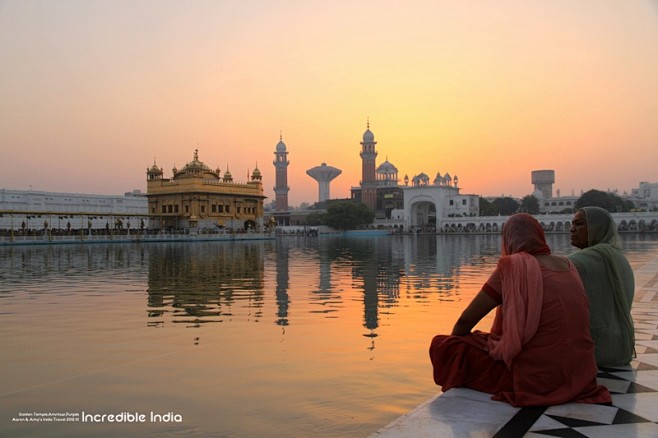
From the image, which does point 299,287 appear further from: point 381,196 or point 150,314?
point 381,196

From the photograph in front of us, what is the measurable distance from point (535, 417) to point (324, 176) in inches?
4967

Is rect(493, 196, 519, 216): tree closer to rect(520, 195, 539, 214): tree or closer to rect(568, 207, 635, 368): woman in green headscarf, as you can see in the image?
rect(520, 195, 539, 214): tree

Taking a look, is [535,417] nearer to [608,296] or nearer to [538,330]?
[538,330]

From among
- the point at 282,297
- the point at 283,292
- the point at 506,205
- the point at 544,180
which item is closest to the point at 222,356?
the point at 282,297

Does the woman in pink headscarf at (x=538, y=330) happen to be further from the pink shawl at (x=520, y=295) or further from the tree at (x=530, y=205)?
the tree at (x=530, y=205)

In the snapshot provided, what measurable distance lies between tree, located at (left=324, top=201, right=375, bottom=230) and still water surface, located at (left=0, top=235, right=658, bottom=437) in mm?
69332

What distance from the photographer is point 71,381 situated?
5055mm

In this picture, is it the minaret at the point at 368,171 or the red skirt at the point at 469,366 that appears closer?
the red skirt at the point at 469,366

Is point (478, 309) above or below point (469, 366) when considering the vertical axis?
above

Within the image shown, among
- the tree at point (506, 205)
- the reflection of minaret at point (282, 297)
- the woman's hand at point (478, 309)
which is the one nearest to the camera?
the woman's hand at point (478, 309)

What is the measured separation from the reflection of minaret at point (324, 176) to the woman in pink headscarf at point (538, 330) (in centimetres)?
12526

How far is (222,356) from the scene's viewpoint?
19.4ft

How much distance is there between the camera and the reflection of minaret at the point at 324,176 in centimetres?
12912

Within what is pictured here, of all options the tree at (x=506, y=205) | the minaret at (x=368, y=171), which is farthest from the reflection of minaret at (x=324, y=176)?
the tree at (x=506, y=205)
